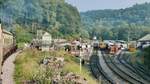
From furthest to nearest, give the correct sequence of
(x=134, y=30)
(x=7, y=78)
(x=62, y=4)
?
(x=134, y=30) → (x=62, y=4) → (x=7, y=78)

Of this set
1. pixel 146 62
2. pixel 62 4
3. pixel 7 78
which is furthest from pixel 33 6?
pixel 7 78

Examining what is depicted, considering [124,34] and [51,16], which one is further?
[124,34]

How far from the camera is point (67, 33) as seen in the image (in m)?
151

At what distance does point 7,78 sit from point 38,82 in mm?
6158

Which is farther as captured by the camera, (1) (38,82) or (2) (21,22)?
(2) (21,22)

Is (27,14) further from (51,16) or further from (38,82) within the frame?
(38,82)

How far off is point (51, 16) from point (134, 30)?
171ft

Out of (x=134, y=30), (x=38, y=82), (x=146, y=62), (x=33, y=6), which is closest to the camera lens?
(x=38, y=82)

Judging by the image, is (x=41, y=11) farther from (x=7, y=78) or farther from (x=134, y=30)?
(x=7, y=78)

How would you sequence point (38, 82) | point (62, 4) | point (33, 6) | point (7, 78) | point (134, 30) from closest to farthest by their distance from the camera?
point (38, 82), point (7, 78), point (33, 6), point (62, 4), point (134, 30)

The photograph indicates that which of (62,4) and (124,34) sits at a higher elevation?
(62,4)

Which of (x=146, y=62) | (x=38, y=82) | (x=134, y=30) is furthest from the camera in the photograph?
(x=134, y=30)

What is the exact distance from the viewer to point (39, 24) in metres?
131

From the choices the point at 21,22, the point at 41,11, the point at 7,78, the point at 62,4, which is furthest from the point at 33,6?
the point at 7,78
